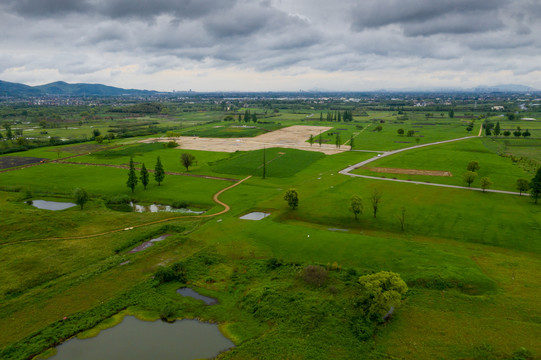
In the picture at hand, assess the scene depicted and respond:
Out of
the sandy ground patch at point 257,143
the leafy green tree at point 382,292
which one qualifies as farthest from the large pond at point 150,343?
the sandy ground patch at point 257,143

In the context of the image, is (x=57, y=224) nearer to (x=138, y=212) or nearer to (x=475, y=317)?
(x=138, y=212)

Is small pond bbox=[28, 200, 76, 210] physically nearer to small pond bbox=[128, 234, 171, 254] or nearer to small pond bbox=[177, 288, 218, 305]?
small pond bbox=[128, 234, 171, 254]

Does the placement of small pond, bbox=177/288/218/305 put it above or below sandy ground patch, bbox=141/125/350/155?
below

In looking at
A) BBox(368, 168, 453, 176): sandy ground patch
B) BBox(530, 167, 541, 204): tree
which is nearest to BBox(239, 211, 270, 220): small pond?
BBox(368, 168, 453, 176): sandy ground patch

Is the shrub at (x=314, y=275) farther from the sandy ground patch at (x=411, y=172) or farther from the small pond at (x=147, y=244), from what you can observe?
the sandy ground patch at (x=411, y=172)

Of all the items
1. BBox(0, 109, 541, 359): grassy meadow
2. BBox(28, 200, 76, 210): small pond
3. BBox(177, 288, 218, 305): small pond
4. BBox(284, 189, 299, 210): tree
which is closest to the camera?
BBox(0, 109, 541, 359): grassy meadow
